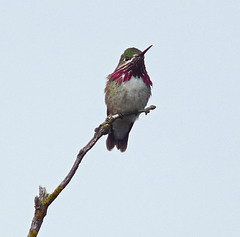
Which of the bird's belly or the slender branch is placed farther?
the bird's belly

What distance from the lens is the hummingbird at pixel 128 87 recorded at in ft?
26.1

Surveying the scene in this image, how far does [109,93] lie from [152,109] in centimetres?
210

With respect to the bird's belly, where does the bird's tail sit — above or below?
below

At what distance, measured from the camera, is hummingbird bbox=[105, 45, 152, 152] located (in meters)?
7.94

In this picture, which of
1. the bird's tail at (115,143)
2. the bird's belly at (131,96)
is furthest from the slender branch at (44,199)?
the bird's tail at (115,143)

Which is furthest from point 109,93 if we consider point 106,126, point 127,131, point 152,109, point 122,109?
point 106,126

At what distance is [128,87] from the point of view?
→ 7988mm

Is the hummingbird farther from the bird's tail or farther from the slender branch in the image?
the slender branch

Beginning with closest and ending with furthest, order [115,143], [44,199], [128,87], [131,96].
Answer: [44,199], [131,96], [128,87], [115,143]

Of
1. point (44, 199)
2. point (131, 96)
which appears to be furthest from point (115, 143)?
point (44, 199)

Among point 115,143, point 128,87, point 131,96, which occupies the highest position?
point 128,87

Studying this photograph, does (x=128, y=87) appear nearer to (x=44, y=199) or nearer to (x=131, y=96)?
(x=131, y=96)

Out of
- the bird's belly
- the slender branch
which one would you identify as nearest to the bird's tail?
the bird's belly

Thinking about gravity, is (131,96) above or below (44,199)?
above
